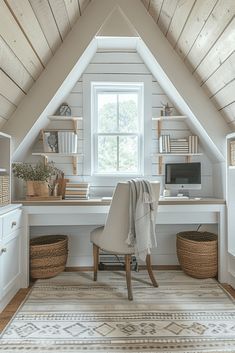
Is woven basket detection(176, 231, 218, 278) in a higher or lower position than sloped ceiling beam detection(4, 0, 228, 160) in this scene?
lower

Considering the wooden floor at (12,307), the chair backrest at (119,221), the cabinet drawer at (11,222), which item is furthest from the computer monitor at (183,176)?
the wooden floor at (12,307)

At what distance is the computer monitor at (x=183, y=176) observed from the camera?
116 inches

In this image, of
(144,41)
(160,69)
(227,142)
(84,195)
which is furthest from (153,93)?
(84,195)

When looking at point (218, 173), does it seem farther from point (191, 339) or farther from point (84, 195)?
point (191, 339)

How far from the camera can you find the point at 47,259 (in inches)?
106

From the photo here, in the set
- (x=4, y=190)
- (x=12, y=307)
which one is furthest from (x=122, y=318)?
(x=4, y=190)

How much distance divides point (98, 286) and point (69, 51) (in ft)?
7.45

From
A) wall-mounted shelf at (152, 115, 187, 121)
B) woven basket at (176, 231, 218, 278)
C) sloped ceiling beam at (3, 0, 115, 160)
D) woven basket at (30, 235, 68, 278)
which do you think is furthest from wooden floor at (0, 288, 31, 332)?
wall-mounted shelf at (152, 115, 187, 121)

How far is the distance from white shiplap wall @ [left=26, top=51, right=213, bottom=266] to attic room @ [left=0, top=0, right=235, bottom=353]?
0.01m

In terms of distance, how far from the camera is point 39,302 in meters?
2.29

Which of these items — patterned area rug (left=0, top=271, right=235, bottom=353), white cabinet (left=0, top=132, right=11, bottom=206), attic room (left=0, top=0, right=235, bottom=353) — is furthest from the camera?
white cabinet (left=0, top=132, right=11, bottom=206)

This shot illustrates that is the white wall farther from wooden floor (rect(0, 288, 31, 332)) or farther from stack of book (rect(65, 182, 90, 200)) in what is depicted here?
wooden floor (rect(0, 288, 31, 332))

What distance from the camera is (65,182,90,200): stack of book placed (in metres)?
2.83

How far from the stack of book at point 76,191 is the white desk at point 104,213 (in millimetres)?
175
